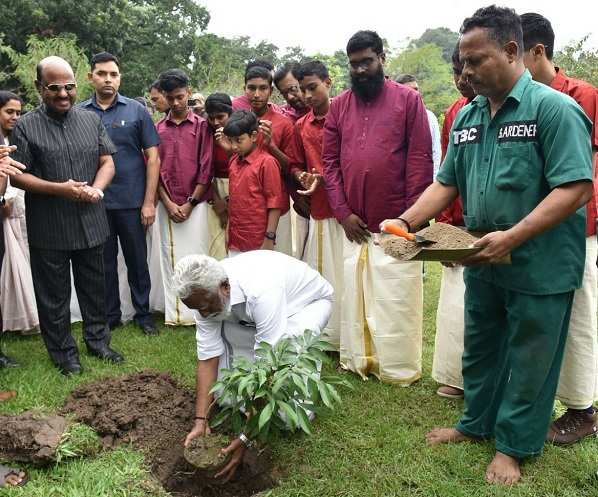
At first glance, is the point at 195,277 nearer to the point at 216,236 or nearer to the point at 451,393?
the point at 451,393

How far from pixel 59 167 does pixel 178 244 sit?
1474 millimetres

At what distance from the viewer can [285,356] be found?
9.85 feet

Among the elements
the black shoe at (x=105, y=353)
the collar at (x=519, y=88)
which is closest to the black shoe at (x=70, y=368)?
the black shoe at (x=105, y=353)

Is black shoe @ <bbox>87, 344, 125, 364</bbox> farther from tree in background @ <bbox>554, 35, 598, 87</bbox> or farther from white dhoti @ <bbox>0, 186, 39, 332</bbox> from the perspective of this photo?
tree in background @ <bbox>554, 35, 598, 87</bbox>

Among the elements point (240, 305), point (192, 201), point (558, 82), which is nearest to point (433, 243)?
point (240, 305)

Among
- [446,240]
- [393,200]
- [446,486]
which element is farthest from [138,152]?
[446,486]

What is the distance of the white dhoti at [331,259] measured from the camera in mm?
4625

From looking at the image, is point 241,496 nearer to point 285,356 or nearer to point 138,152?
point 285,356

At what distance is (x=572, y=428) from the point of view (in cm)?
338

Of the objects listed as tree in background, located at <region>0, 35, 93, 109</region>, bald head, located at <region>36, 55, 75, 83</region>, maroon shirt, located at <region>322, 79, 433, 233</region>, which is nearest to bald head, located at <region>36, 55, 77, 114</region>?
bald head, located at <region>36, 55, 75, 83</region>

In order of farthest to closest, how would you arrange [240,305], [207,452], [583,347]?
[240,305], [583,347], [207,452]

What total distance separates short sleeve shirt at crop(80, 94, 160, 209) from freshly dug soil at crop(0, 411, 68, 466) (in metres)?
2.19

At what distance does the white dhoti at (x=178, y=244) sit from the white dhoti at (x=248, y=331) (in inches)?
72.9

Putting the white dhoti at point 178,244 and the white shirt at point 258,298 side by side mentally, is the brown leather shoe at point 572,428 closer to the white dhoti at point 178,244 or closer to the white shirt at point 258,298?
the white shirt at point 258,298
